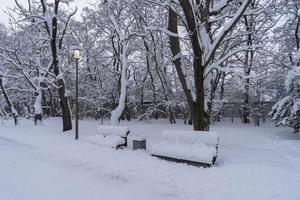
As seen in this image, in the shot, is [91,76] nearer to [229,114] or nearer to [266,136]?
[229,114]

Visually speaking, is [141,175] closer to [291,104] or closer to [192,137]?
[192,137]

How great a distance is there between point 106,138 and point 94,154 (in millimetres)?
1794

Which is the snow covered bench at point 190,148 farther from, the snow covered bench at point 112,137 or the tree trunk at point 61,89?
the tree trunk at point 61,89

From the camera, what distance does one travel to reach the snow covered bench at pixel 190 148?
27.1ft

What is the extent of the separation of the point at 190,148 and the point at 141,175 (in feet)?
5.83

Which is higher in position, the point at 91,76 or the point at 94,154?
the point at 91,76

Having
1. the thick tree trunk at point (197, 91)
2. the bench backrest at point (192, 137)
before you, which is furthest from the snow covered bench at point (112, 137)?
the thick tree trunk at point (197, 91)

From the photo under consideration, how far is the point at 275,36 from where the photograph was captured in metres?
21.0

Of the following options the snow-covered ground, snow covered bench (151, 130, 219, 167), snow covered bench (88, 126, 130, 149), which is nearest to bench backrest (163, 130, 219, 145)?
snow covered bench (151, 130, 219, 167)

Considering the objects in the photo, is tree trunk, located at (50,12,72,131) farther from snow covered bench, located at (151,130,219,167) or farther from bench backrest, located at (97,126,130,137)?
snow covered bench, located at (151,130,219,167)

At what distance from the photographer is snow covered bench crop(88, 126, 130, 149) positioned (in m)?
11.6

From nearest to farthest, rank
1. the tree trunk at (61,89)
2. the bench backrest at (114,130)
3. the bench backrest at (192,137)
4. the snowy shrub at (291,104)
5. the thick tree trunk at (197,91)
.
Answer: the bench backrest at (192,137), the thick tree trunk at (197,91), the bench backrest at (114,130), the snowy shrub at (291,104), the tree trunk at (61,89)

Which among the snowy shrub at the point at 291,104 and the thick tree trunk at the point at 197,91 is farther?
the snowy shrub at the point at 291,104

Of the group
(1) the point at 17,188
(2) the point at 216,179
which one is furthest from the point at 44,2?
(2) the point at 216,179
